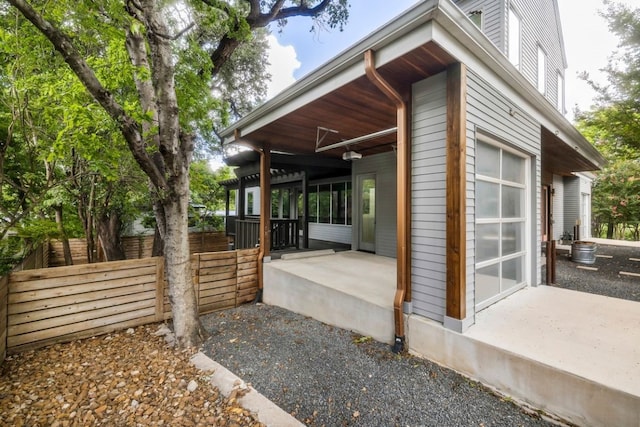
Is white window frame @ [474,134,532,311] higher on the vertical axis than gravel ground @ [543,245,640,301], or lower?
higher

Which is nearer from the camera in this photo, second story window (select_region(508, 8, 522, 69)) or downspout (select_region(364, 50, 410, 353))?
downspout (select_region(364, 50, 410, 353))

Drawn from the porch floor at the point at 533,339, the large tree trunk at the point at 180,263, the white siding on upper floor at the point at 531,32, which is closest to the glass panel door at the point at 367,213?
the porch floor at the point at 533,339

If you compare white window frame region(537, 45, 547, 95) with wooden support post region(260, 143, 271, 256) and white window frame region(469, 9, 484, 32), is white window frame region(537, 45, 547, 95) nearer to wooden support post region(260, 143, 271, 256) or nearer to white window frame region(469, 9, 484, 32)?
white window frame region(469, 9, 484, 32)

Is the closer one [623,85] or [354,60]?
[354,60]

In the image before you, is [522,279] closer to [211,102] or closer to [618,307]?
[618,307]

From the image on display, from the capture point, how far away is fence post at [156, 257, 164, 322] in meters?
4.27

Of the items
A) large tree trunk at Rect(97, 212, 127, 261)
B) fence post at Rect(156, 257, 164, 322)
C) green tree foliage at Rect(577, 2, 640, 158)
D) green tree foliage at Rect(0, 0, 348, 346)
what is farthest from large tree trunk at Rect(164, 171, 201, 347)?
green tree foliage at Rect(577, 2, 640, 158)

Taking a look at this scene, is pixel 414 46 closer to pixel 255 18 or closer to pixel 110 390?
pixel 110 390

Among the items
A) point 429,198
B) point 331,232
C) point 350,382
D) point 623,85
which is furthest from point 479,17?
point 350,382

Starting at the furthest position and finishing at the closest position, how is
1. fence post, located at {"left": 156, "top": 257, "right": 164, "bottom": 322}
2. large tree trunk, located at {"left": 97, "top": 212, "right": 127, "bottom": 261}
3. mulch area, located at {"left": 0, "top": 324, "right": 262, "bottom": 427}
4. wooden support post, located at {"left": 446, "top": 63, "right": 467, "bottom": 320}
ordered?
large tree trunk, located at {"left": 97, "top": 212, "right": 127, "bottom": 261} < fence post, located at {"left": 156, "top": 257, "right": 164, "bottom": 322} < wooden support post, located at {"left": 446, "top": 63, "right": 467, "bottom": 320} < mulch area, located at {"left": 0, "top": 324, "right": 262, "bottom": 427}

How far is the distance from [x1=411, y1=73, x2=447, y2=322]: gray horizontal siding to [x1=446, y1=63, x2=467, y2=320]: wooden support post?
107 mm

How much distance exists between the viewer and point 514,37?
6473 millimetres

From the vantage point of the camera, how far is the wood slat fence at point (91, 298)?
3.23m

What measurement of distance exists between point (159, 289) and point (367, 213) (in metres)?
5.23
